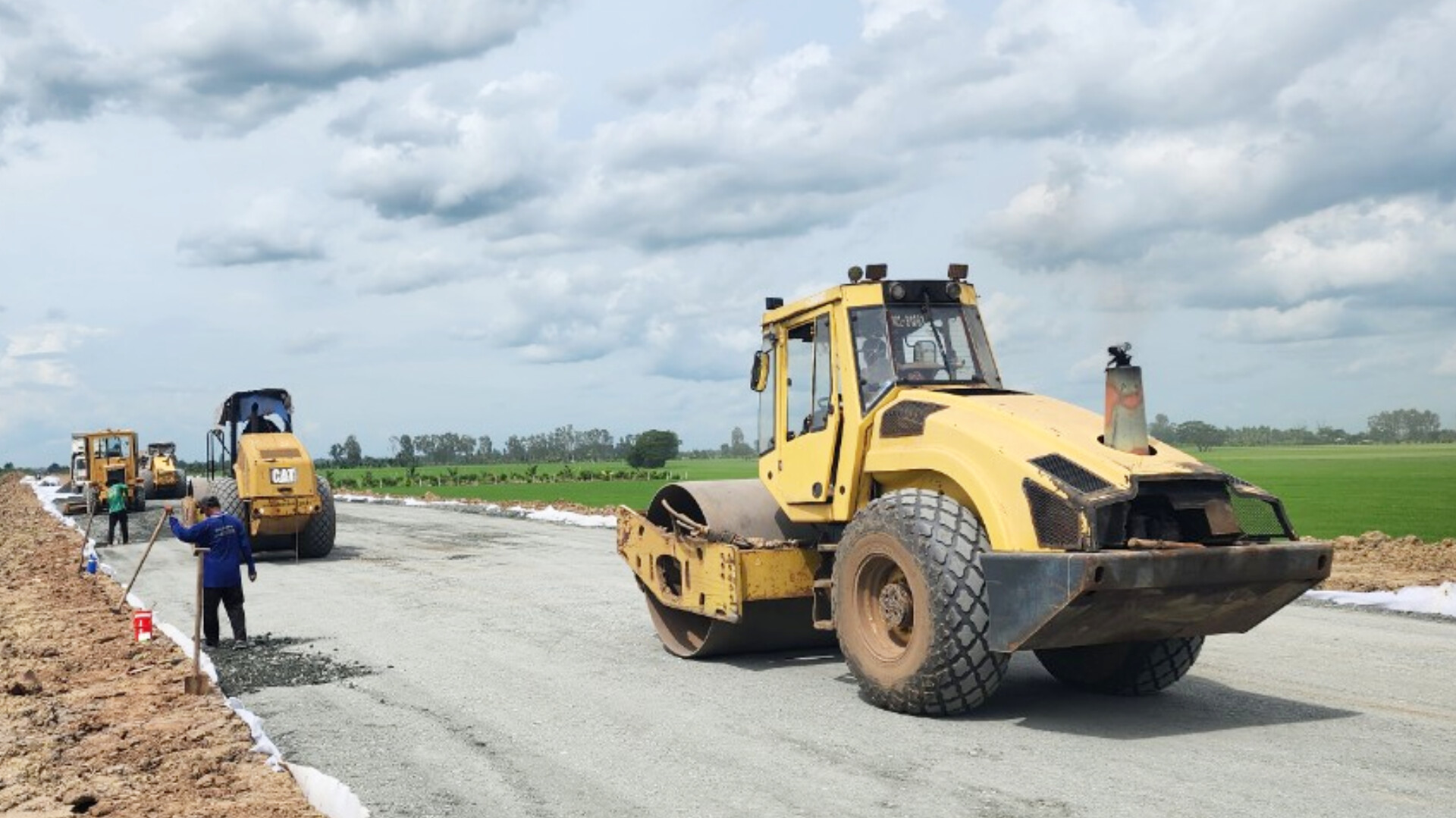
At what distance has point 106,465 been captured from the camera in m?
39.5

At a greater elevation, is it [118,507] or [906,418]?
[906,418]

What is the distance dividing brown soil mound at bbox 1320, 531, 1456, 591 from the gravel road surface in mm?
2423

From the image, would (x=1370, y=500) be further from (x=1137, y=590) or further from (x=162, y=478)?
(x=162, y=478)

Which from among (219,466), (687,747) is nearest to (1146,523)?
(687,747)

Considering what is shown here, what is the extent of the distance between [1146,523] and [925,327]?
8.13ft

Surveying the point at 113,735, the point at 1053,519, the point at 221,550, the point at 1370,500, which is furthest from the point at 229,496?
the point at 1370,500

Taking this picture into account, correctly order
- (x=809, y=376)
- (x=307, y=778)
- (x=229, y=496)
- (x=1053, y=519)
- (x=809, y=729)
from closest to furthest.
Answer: (x=307, y=778) → (x=1053, y=519) → (x=809, y=729) → (x=809, y=376) → (x=229, y=496)

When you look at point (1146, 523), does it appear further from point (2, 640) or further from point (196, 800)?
point (2, 640)

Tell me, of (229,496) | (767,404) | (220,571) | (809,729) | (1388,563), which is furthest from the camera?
(229,496)

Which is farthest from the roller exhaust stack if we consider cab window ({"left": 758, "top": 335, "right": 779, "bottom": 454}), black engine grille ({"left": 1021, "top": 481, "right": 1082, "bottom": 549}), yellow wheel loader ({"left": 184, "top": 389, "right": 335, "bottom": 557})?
yellow wheel loader ({"left": 184, "top": 389, "right": 335, "bottom": 557})

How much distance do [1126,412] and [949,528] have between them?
1318mm

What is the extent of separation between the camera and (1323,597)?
14344 millimetres

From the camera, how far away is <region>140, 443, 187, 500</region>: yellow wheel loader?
1750 inches

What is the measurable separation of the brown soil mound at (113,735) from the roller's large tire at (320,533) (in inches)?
268
